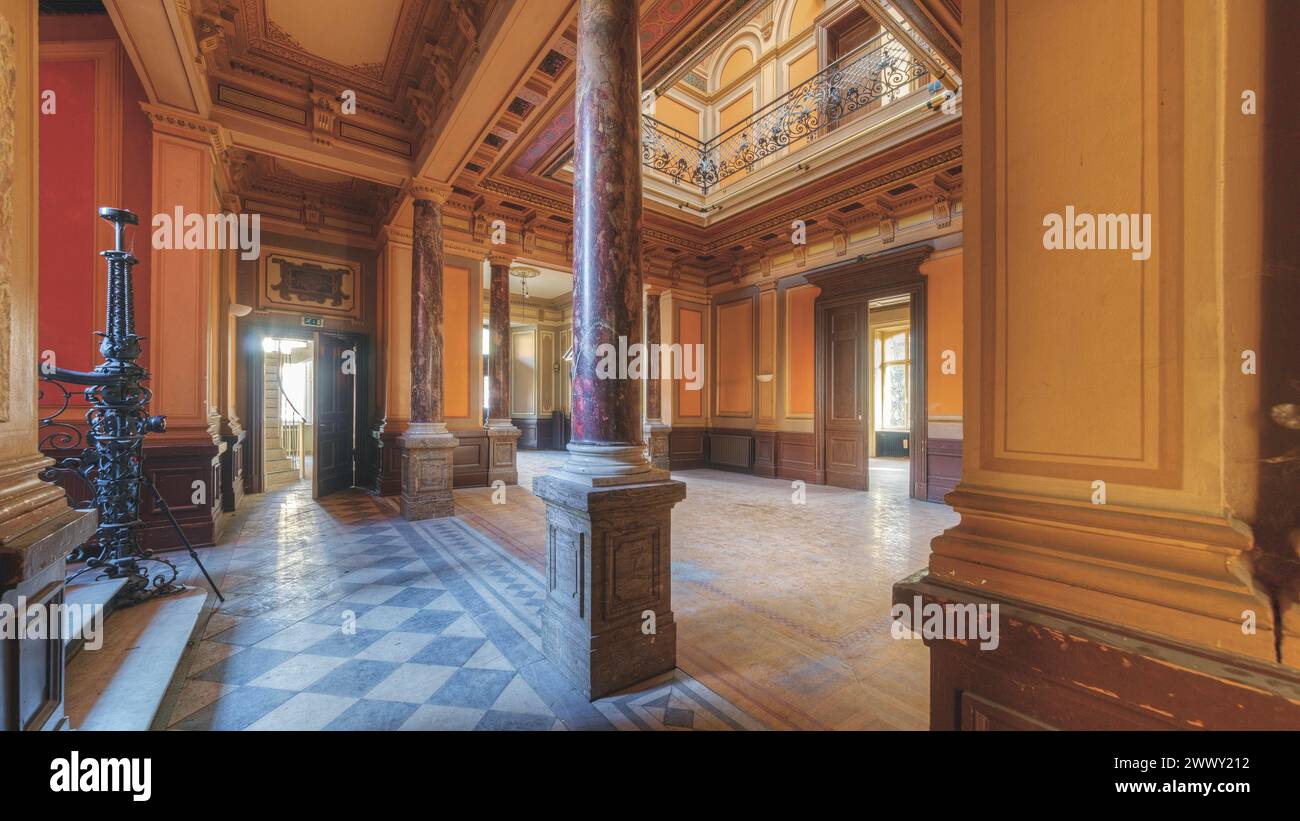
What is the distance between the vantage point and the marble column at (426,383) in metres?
5.71

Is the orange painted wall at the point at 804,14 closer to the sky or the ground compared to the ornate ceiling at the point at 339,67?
closer to the sky

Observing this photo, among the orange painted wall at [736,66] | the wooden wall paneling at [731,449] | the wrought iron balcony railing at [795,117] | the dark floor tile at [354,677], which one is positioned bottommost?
the dark floor tile at [354,677]

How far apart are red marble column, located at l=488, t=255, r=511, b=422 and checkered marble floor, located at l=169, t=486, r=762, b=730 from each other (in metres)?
4.07

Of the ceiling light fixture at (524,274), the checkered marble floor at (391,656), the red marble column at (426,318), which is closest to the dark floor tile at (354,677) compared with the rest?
the checkered marble floor at (391,656)

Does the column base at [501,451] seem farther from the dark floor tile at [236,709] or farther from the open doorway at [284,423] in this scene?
the dark floor tile at [236,709]

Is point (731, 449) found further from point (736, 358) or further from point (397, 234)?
point (397, 234)

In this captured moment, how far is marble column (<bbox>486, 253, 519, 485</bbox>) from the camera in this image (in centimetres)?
808

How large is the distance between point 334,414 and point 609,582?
22.0 feet

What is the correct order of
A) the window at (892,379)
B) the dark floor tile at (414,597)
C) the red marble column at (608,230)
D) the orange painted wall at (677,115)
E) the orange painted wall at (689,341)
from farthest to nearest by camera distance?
1. the window at (892,379)
2. the orange painted wall at (689,341)
3. the orange painted wall at (677,115)
4. the dark floor tile at (414,597)
5. the red marble column at (608,230)

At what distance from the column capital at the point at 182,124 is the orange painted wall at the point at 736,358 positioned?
329 inches

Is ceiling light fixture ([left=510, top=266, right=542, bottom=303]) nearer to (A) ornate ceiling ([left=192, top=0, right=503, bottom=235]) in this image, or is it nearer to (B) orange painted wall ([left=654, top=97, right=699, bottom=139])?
(B) orange painted wall ([left=654, top=97, right=699, bottom=139])
